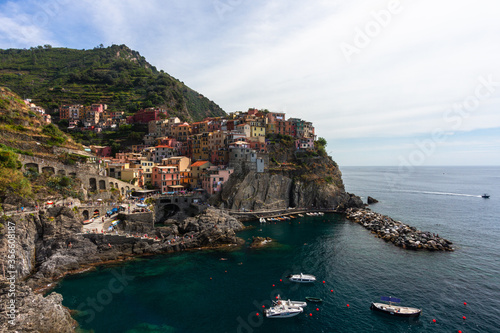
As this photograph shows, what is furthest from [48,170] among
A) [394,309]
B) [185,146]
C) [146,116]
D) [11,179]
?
[394,309]

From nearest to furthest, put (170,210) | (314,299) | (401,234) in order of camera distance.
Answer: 1. (314,299)
2. (401,234)
3. (170,210)

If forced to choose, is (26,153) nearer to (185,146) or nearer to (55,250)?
(55,250)

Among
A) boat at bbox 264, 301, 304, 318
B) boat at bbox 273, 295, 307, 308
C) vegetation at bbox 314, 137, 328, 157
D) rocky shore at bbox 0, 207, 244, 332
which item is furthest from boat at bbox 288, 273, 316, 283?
vegetation at bbox 314, 137, 328, 157

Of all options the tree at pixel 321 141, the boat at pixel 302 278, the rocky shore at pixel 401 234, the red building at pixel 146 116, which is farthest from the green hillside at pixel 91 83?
the boat at pixel 302 278

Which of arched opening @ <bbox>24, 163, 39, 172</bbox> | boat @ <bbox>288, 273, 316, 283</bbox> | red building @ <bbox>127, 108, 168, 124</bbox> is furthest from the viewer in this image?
red building @ <bbox>127, 108, 168, 124</bbox>

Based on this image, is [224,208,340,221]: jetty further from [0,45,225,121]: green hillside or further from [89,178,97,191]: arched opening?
[0,45,225,121]: green hillside

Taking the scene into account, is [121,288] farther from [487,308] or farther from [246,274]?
[487,308]

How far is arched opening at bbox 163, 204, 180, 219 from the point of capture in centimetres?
6000

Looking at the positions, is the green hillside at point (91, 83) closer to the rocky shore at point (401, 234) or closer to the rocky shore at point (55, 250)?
the rocky shore at point (55, 250)

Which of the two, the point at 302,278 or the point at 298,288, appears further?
the point at 302,278

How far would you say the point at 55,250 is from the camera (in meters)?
34.8

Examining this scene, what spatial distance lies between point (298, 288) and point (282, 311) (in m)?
6.37

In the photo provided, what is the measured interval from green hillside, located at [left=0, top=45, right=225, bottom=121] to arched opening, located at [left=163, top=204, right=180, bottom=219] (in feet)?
202

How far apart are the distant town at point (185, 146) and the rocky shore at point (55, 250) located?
20.3 metres
